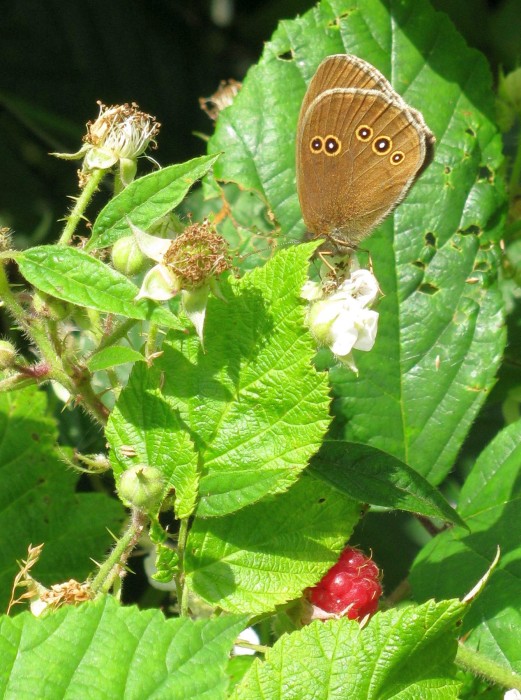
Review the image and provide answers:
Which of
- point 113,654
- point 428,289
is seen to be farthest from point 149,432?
point 428,289

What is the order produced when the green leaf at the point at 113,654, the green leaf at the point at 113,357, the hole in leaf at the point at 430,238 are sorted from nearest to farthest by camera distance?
the green leaf at the point at 113,654 < the green leaf at the point at 113,357 < the hole in leaf at the point at 430,238

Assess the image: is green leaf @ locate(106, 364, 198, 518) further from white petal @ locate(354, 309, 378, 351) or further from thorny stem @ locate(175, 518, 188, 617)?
white petal @ locate(354, 309, 378, 351)

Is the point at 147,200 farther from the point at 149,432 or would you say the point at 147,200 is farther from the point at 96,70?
the point at 96,70

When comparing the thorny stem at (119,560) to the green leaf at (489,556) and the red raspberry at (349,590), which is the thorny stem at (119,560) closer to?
the red raspberry at (349,590)

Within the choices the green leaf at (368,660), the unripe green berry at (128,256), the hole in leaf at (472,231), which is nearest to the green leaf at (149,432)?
the unripe green berry at (128,256)

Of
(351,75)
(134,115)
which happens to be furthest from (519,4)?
(134,115)
